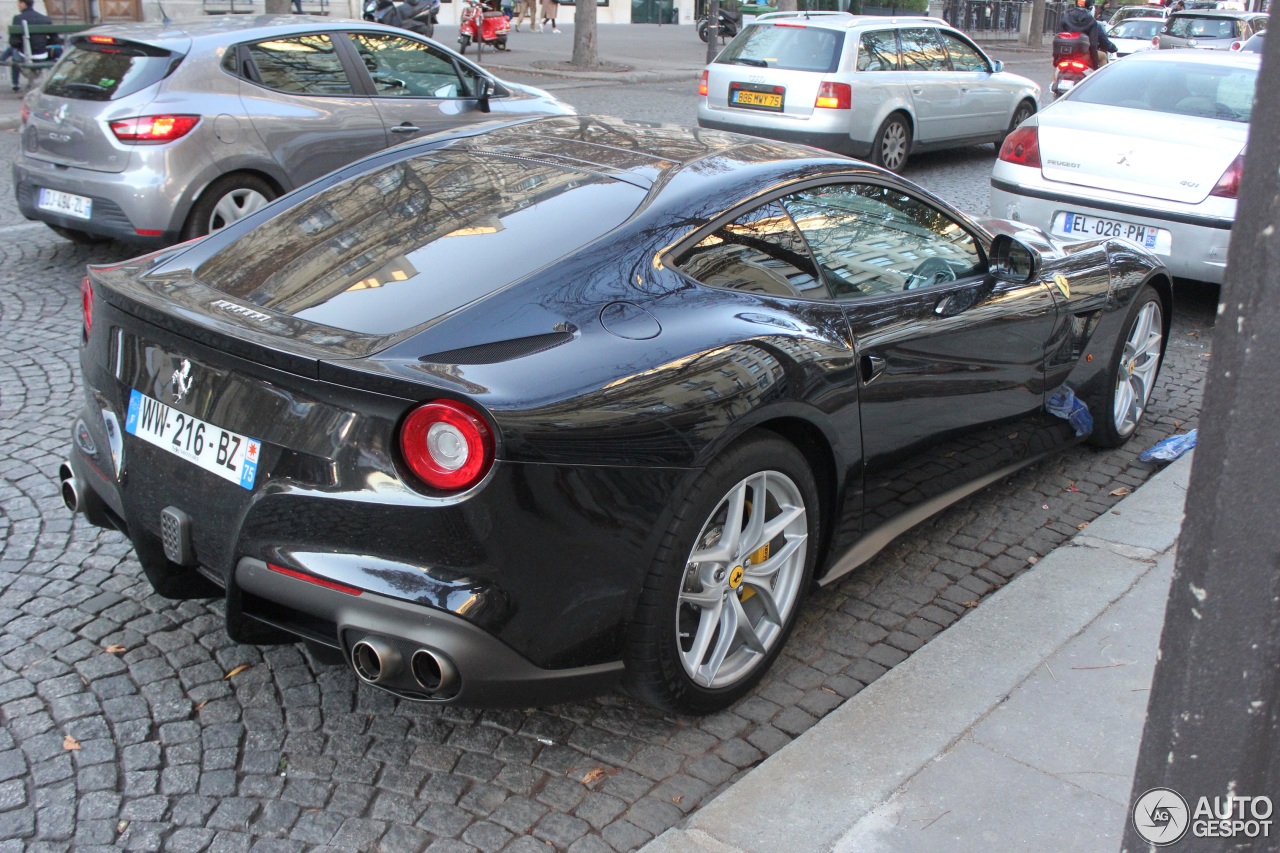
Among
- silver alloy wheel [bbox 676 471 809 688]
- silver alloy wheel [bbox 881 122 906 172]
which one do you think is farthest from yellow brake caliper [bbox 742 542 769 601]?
silver alloy wheel [bbox 881 122 906 172]

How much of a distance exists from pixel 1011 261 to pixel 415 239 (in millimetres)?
2181

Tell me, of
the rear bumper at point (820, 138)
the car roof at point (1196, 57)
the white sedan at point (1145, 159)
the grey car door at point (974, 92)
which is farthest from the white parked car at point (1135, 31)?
the white sedan at point (1145, 159)

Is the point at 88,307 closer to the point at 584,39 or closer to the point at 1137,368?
the point at 1137,368

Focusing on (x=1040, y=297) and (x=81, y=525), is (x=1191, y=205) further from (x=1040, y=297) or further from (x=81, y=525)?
(x=81, y=525)

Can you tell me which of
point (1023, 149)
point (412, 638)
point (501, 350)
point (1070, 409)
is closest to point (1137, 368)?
point (1070, 409)

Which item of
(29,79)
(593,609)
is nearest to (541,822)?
(593,609)

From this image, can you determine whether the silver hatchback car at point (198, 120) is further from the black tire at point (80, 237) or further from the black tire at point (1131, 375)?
the black tire at point (1131, 375)

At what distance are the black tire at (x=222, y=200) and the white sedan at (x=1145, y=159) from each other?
462 centimetres

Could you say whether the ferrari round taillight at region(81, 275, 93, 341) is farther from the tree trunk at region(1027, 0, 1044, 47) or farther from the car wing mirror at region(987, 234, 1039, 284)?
the tree trunk at region(1027, 0, 1044, 47)

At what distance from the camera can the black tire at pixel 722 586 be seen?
2896 mm

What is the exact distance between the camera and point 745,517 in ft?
10.6

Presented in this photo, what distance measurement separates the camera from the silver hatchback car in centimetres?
697

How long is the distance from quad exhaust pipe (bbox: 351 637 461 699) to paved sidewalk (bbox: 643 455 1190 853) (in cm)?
58

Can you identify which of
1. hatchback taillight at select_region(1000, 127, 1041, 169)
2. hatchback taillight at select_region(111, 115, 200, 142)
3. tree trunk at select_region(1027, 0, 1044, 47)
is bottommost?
hatchback taillight at select_region(111, 115, 200, 142)
